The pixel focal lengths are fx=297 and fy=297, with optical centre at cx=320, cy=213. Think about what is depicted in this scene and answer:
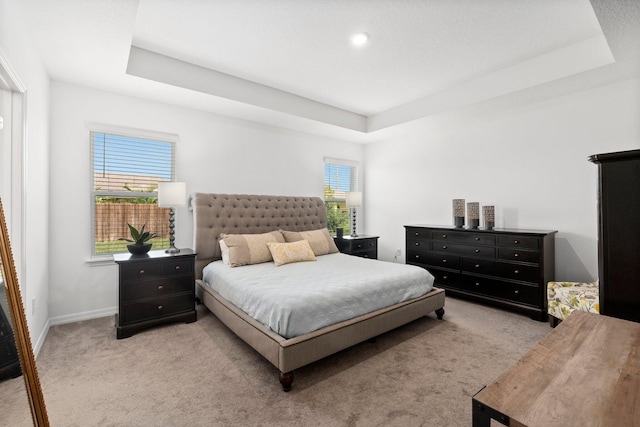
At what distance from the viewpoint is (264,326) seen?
2303mm

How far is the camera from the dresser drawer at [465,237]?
376 centimetres

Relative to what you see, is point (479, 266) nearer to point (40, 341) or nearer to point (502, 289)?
point (502, 289)

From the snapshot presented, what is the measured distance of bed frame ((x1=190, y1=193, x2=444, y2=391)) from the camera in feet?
6.97

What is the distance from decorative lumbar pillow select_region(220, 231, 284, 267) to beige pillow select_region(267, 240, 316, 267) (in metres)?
0.11

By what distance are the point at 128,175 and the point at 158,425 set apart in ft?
9.40

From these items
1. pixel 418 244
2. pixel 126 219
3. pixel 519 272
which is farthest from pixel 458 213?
pixel 126 219

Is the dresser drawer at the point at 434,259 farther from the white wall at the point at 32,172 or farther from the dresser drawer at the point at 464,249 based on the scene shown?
the white wall at the point at 32,172

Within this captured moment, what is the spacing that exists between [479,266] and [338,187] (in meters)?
2.86

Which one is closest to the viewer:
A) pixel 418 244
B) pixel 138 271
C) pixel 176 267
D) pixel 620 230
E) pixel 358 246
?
pixel 620 230

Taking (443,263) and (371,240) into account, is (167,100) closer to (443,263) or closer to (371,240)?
(371,240)

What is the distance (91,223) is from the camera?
338cm

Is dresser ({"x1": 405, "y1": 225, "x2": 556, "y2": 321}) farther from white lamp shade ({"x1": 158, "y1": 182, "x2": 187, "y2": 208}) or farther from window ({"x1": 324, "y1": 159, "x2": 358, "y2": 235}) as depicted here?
white lamp shade ({"x1": 158, "y1": 182, "x2": 187, "y2": 208})

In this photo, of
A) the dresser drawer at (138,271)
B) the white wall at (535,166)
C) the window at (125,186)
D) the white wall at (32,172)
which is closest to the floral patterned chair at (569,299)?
the white wall at (535,166)

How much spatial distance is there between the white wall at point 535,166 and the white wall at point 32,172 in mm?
4902
